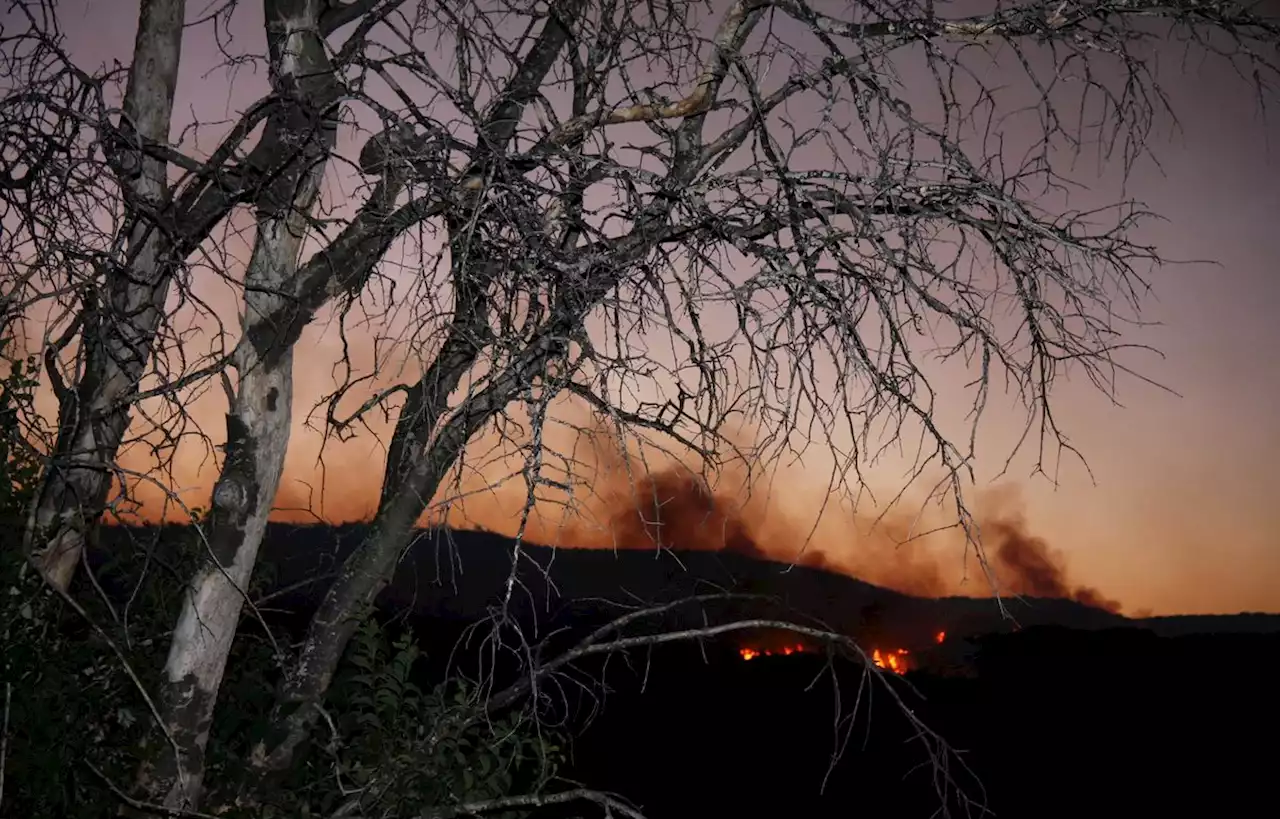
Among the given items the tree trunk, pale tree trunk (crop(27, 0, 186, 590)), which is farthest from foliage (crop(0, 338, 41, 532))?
the tree trunk

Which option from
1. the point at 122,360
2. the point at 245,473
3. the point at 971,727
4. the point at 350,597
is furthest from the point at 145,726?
the point at 971,727

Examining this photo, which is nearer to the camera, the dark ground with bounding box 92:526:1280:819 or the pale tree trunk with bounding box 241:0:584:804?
the pale tree trunk with bounding box 241:0:584:804

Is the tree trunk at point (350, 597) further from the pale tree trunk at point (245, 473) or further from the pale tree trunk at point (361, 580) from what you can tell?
the pale tree trunk at point (245, 473)

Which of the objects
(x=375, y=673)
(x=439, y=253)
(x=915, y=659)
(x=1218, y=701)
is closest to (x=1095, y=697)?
(x=1218, y=701)

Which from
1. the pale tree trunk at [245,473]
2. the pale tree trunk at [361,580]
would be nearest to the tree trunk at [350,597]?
the pale tree trunk at [361,580]

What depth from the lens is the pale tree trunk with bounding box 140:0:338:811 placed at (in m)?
3.82

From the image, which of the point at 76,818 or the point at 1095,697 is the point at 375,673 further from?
the point at 1095,697

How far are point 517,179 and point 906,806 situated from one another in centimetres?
1541

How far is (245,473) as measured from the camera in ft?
12.7

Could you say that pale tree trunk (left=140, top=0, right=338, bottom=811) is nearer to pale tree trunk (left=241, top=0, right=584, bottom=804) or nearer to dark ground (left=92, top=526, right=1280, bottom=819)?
pale tree trunk (left=241, top=0, right=584, bottom=804)

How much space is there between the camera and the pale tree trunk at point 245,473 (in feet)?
12.5

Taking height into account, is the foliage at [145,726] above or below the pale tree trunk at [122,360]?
below

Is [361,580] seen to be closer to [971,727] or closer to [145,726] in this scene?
[145,726]

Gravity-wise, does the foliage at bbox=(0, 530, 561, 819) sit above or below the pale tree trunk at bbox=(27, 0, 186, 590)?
below
